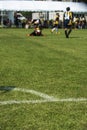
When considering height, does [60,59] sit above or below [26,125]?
below

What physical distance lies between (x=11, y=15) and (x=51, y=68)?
163 feet

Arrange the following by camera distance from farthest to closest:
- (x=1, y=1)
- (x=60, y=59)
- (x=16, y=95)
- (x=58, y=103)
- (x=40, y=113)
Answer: (x=1, y=1), (x=60, y=59), (x=16, y=95), (x=58, y=103), (x=40, y=113)

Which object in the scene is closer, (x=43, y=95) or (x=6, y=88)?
(x=43, y=95)

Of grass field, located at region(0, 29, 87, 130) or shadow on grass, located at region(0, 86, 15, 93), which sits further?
shadow on grass, located at region(0, 86, 15, 93)

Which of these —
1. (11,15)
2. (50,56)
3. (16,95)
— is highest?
(16,95)

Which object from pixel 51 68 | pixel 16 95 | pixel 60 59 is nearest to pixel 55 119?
pixel 16 95

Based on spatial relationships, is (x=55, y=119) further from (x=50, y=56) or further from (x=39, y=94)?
(x=50, y=56)

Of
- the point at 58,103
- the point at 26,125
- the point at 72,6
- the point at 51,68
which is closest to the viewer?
the point at 26,125

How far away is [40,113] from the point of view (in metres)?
6.54

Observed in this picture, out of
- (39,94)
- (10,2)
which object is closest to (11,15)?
(10,2)

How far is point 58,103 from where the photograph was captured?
721 cm

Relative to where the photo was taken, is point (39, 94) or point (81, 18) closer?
point (39, 94)

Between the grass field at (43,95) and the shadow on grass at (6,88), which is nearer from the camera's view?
the grass field at (43,95)

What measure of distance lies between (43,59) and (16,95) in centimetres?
643
